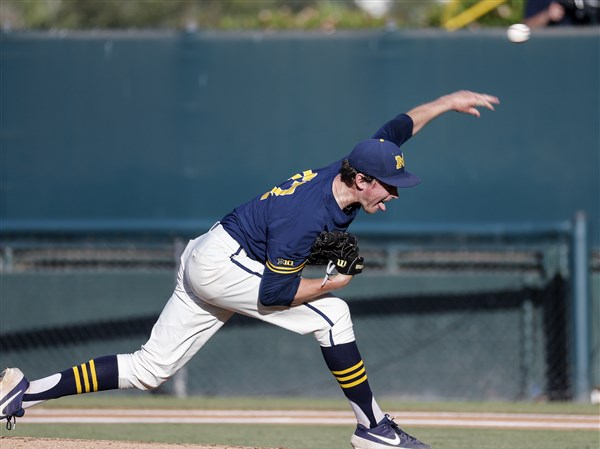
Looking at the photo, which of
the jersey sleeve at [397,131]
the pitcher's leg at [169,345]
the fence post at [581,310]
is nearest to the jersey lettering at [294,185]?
the jersey sleeve at [397,131]

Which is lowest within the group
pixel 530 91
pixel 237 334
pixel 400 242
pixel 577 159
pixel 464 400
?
pixel 464 400

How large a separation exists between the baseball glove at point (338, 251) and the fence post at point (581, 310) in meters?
4.16

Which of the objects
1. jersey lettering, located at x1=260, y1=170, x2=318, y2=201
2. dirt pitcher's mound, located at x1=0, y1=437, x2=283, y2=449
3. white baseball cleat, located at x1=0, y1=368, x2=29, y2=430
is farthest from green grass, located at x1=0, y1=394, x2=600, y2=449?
jersey lettering, located at x1=260, y1=170, x2=318, y2=201

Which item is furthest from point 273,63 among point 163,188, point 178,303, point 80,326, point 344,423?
point 178,303

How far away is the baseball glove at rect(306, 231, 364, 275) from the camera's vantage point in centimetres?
486

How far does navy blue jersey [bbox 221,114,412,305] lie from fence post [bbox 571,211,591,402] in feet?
13.1

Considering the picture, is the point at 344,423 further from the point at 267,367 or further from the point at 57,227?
the point at 57,227

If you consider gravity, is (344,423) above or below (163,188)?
below

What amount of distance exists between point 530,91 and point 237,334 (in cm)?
337

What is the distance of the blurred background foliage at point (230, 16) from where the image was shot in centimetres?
1094

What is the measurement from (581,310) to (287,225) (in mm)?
4421

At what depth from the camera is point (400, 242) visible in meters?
8.98

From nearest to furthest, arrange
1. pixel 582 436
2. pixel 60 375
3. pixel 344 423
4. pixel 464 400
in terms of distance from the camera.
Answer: pixel 60 375, pixel 582 436, pixel 344 423, pixel 464 400

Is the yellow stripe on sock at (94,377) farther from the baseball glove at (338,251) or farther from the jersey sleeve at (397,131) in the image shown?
the jersey sleeve at (397,131)
